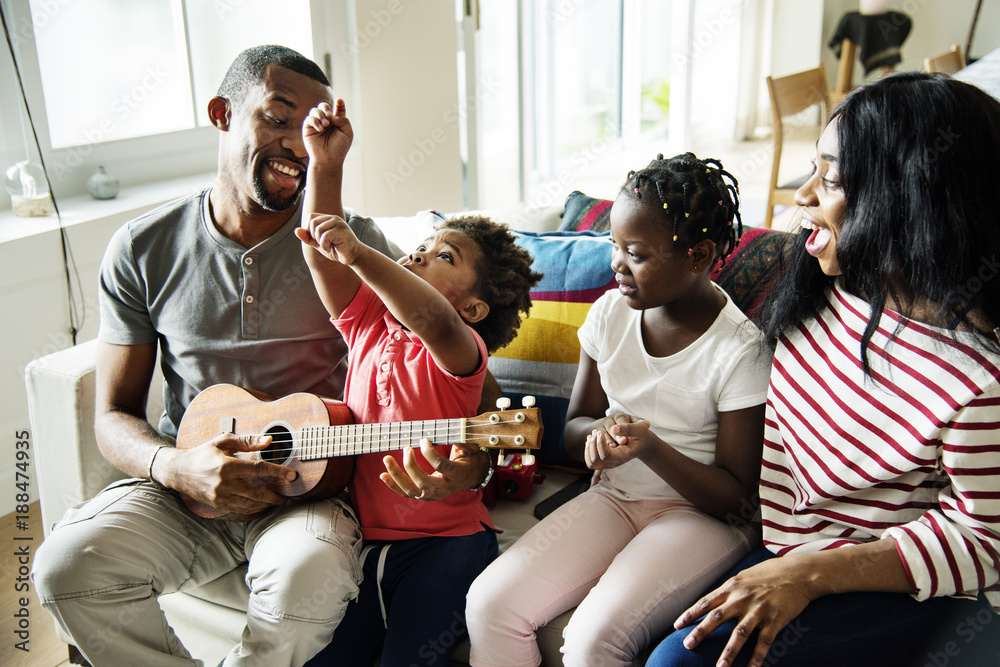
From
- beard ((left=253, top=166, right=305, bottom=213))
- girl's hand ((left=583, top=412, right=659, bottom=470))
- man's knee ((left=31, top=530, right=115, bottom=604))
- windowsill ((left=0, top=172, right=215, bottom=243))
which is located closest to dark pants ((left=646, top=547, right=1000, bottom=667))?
girl's hand ((left=583, top=412, right=659, bottom=470))

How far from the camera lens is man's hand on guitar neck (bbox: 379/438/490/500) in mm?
1191

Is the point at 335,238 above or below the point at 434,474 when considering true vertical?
above

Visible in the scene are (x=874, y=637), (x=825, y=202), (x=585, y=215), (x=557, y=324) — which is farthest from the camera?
(x=585, y=215)

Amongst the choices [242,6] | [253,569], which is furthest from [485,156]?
[253,569]

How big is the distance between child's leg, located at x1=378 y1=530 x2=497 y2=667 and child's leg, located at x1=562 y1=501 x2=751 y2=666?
0.19 meters

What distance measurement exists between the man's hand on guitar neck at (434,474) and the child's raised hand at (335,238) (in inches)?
11.9

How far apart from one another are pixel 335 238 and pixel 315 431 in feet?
1.03

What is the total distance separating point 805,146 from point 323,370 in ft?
18.9

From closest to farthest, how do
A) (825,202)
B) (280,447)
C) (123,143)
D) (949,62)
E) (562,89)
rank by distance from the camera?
(825,202) → (280,447) → (123,143) → (949,62) → (562,89)

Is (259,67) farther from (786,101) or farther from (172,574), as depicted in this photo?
(786,101)

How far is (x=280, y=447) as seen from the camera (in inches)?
53.7

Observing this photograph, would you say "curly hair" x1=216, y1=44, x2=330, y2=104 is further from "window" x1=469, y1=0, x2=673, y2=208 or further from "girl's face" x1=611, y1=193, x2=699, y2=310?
"window" x1=469, y1=0, x2=673, y2=208

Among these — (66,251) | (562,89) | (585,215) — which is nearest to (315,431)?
(585,215)

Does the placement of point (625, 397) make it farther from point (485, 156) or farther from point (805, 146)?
point (805, 146)
